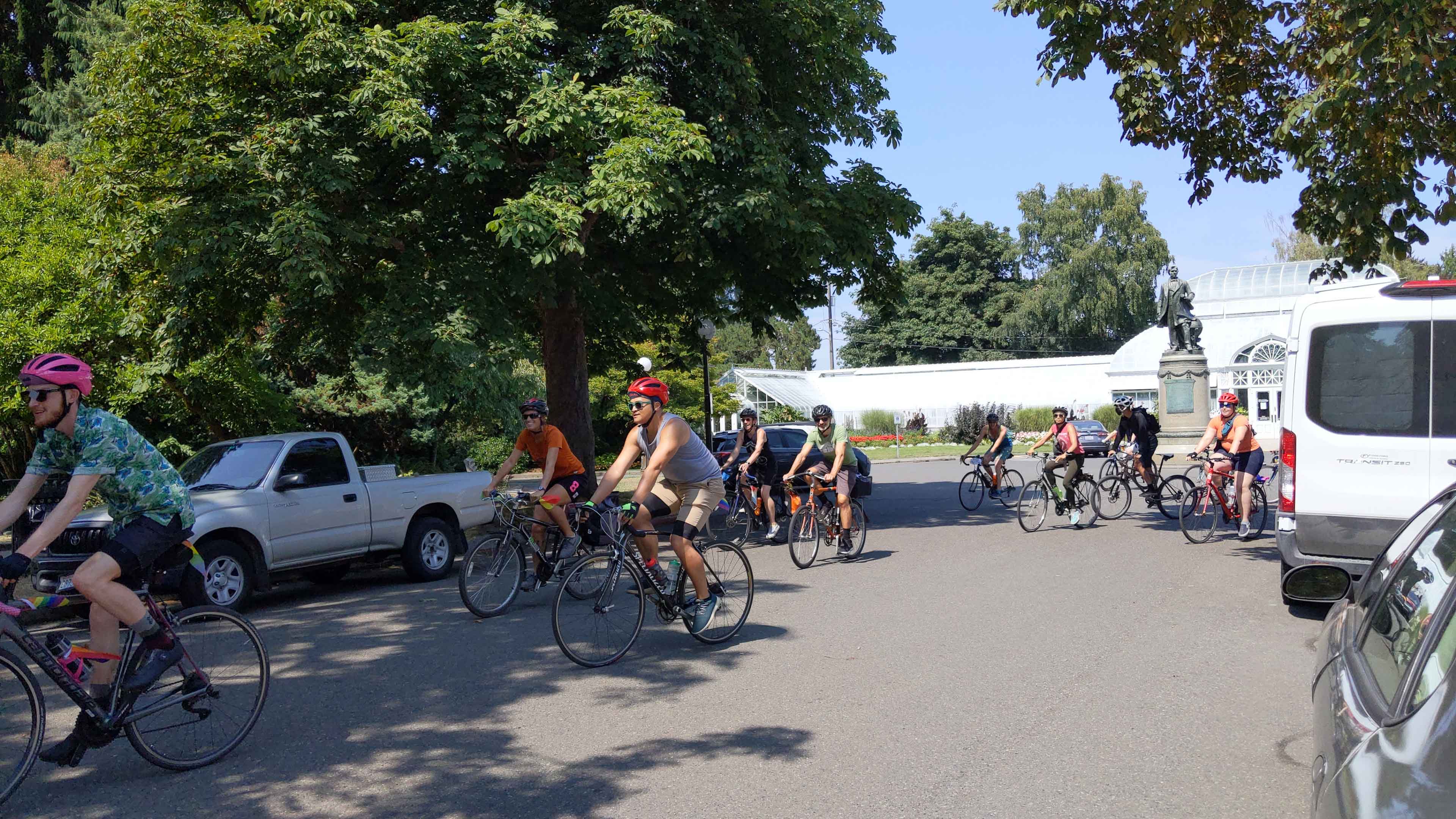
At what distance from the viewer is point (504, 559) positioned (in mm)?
9438

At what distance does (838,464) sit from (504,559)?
459 cm

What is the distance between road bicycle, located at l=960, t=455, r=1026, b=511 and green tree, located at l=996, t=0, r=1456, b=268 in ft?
22.3

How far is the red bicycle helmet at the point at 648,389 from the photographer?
762cm

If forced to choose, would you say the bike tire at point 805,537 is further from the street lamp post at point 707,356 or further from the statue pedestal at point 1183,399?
the statue pedestal at point 1183,399

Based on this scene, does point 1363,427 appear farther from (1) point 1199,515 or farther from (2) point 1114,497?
(2) point 1114,497

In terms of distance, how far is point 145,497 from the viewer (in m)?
5.15

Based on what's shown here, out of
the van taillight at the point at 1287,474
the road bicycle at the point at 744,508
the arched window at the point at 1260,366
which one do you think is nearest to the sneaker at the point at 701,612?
the van taillight at the point at 1287,474

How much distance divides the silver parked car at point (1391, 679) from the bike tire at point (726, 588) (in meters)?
4.86

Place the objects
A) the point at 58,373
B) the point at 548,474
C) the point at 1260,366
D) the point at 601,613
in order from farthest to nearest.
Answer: the point at 1260,366 < the point at 548,474 < the point at 601,613 < the point at 58,373

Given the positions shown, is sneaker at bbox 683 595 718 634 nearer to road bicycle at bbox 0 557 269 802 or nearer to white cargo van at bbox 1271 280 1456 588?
road bicycle at bbox 0 557 269 802

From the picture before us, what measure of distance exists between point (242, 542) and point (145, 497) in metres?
5.72

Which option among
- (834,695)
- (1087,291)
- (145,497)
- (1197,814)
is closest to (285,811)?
(145,497)

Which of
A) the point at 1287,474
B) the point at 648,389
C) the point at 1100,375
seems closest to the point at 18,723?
the point at 648,389

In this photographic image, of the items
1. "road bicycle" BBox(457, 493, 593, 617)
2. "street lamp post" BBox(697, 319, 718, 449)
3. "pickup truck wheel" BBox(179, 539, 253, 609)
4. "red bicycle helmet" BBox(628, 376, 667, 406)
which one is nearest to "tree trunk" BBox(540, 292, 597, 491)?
"street lamp post" BBox(697, 319, 718, 449)
